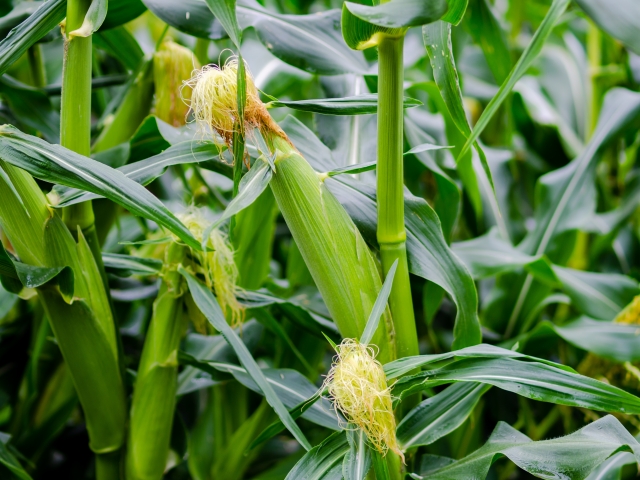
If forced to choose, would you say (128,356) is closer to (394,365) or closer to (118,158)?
(118,158)

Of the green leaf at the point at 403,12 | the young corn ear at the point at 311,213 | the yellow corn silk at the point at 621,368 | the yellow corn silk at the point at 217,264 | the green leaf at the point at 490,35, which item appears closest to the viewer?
the green leaf at the point at 403,12

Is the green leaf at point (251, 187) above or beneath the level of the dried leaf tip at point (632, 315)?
beneath

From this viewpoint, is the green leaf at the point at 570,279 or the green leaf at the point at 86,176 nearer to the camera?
the green leaf at the point at 86,176

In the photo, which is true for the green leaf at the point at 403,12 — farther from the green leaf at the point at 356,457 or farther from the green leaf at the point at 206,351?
the green leaf at the point at 206,351

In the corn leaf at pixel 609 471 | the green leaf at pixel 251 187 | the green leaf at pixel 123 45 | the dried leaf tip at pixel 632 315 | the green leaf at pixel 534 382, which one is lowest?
the corn leaf at pixel 609 471

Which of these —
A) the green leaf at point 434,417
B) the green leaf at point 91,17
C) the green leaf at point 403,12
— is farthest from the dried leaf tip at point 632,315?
the green leaf at point 91,17

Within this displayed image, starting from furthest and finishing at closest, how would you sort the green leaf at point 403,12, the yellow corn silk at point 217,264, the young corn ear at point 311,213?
the yellow corn silk at point 217,264, the young corn ear at point 311,213, the green leaf at point 403,12

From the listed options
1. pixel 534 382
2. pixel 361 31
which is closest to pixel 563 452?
pixel 534 382

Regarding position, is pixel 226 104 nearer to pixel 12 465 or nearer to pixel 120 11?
pixel 120 11
